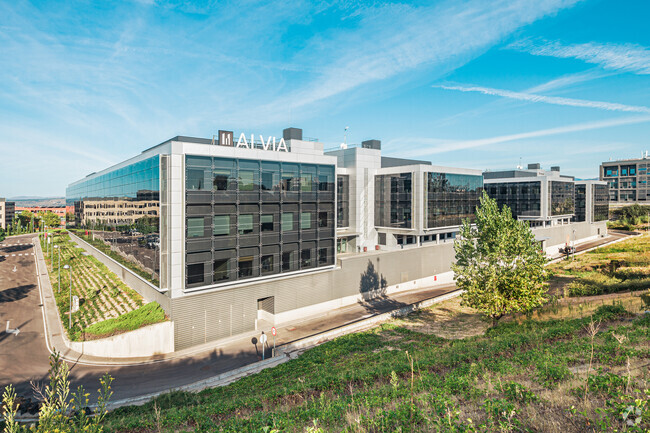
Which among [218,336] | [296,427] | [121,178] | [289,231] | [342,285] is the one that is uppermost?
[121,178]

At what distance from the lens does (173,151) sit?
113ft

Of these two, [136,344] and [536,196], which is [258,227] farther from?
[536,196]

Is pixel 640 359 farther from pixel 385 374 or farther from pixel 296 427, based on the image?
pixel 296 427

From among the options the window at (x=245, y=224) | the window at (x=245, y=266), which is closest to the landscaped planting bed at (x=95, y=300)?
the window at (x=245, y=266)

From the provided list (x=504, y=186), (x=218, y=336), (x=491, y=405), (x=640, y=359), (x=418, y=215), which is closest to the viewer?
(x=491, y=405)

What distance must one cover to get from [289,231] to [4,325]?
33812 mm

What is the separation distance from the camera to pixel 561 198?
96938 mm

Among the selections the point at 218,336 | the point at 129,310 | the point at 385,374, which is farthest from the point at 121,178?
the point at 385,374

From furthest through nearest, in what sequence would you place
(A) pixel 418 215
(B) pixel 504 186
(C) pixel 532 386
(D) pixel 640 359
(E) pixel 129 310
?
(B) pixel 504 186 < (A) pixel 418 215 < (E) pixel 129 310 < (D) pixel 640 359 < (C) pixel 532 386

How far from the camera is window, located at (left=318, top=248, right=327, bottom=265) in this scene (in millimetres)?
46500

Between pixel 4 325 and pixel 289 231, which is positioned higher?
pixel 289 231

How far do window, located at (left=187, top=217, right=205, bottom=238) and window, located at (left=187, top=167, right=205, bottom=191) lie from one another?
124 inches

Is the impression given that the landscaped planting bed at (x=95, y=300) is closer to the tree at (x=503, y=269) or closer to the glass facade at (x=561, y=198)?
the tree at (x=503, y=269)

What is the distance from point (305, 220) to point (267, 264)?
755 centimetres
